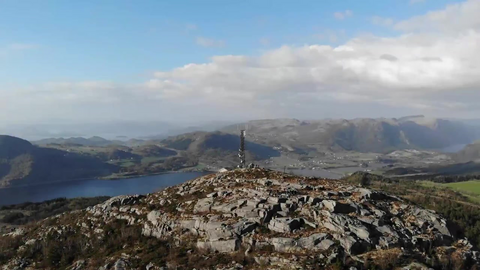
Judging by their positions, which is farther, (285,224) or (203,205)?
(203,205)

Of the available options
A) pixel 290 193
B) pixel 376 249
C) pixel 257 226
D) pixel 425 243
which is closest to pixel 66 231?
pixel 257 226

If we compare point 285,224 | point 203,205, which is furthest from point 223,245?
point 203,205

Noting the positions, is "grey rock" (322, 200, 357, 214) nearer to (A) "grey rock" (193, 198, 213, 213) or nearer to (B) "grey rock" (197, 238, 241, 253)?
(B) "grey rock" (197, 238, 241, 253)

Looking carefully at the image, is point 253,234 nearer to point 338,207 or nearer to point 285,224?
point 285,224

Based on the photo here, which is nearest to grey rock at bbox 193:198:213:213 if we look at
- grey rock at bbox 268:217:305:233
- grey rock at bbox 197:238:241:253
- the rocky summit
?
the rocky summit

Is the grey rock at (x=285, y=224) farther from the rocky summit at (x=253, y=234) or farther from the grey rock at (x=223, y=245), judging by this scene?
the grey rock at (x=223, y=245)

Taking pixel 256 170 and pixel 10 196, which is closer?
pixel 256 170

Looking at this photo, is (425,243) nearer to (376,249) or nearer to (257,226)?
(376,249)

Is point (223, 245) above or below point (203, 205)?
below
